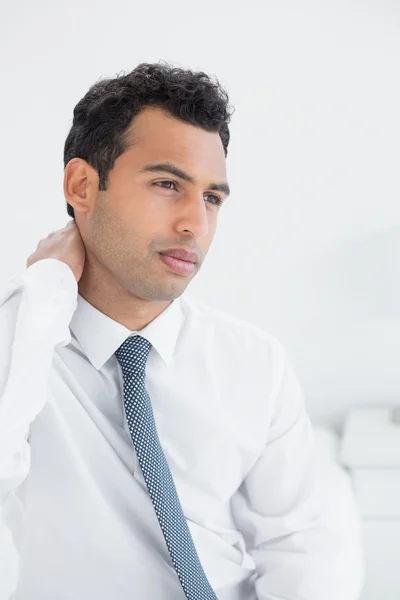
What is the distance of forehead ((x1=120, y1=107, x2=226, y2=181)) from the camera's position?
1.23m

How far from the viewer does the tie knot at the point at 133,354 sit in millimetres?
1225

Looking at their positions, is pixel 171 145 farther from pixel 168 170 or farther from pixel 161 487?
pixel 161 487

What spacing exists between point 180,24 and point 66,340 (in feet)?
5.74

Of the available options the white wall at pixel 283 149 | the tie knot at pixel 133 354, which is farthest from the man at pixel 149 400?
the white wall at pixel 283 149

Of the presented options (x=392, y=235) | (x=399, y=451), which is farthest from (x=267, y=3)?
(x=399, y=451)

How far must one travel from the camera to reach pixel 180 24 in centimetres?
263

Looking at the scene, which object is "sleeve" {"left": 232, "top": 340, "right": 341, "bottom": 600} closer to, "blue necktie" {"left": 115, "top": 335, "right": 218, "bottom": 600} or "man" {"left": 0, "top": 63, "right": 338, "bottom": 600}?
"man" {"left": 0, "top": 63, "right": 338, "bottom": 600}

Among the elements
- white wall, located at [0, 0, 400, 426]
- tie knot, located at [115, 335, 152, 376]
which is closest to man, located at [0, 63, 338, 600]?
tie knot, located at [115, 335, 152, 376]

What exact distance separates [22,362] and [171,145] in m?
0.42

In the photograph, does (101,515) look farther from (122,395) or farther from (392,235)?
(392,235)

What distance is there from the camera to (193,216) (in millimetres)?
1221

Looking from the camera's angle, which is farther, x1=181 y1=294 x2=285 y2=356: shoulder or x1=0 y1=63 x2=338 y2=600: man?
x1=181 y1=294 x2=285 y2=356: shoulder

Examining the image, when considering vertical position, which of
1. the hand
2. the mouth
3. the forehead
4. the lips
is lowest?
the hand

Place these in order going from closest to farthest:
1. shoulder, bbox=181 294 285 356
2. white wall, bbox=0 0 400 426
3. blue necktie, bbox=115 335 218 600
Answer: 1. blue necktie, bbox=115 335 218 600
2. shoulder, bbox=181 294 285 356
3. white wall, bbox=0 0 400 426
